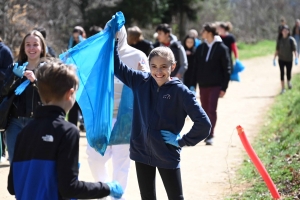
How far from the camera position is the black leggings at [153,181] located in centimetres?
530

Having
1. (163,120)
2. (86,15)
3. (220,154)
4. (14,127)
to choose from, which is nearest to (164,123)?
(163,120)

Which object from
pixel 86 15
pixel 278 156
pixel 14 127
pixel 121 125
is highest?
pixel 86 15

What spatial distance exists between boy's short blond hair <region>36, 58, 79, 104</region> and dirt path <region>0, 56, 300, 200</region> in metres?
3.74

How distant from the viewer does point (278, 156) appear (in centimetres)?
936

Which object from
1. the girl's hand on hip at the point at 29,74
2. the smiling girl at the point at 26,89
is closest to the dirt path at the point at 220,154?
the smiling girl at the point at 26,89

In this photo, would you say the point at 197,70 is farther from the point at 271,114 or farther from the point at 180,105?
the point at 180,105

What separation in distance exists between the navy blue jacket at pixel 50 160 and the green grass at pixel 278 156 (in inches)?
140

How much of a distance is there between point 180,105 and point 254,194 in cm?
256

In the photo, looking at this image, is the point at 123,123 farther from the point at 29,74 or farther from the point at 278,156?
the point at 278,156

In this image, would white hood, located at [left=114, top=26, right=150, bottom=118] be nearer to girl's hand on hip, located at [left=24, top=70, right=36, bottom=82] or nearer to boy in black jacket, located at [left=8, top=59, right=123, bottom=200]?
girl's hand on hip, located at [left=24, top=70, right=36, bottom=82]

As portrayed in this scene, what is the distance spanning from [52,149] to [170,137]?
1673 mm

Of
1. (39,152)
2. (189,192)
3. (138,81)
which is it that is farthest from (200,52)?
(39,152)

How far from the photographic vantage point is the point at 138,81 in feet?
18.1

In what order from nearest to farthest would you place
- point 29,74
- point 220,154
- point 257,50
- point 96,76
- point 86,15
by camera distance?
1. point 96,76
2. point 29,74
3. point 220,154
4. point 86,15
5. point 257,50
